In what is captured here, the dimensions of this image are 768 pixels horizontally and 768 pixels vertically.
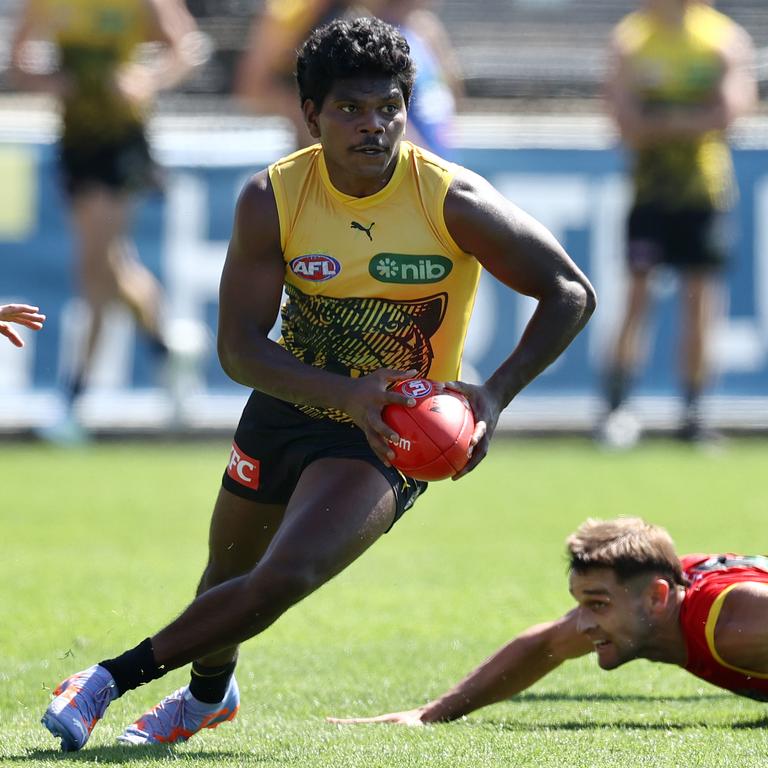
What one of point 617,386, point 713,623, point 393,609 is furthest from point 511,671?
point 617,386

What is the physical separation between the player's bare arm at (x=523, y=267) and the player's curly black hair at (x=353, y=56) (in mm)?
375

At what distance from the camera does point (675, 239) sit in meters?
12.3

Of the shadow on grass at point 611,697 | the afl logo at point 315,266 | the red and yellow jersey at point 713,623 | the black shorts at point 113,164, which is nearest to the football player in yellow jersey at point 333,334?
the afl logo at point 315,266

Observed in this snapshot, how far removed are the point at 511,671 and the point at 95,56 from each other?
8308 mm

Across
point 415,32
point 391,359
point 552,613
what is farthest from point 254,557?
point 415,32

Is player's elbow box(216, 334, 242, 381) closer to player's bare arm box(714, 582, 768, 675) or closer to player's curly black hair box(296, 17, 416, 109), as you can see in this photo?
player's curly black hair box(296, 17, 416, 109)

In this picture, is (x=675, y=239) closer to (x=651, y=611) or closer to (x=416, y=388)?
(x=651, y=611)

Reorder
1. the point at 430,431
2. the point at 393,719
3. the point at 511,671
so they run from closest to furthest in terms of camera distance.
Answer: the point at 430,431
the point at 393,719
the point at 511,671

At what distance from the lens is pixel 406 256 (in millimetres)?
4977

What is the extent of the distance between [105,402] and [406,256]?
8.30 m

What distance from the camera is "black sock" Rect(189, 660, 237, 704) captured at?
5246 mm

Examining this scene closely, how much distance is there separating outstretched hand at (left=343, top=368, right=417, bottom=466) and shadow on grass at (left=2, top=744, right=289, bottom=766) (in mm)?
865

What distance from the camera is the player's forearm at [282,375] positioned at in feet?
15.5

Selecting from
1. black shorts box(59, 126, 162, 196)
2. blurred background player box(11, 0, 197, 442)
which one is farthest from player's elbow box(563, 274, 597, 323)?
black shorts box(59, 126, 162, 196)
